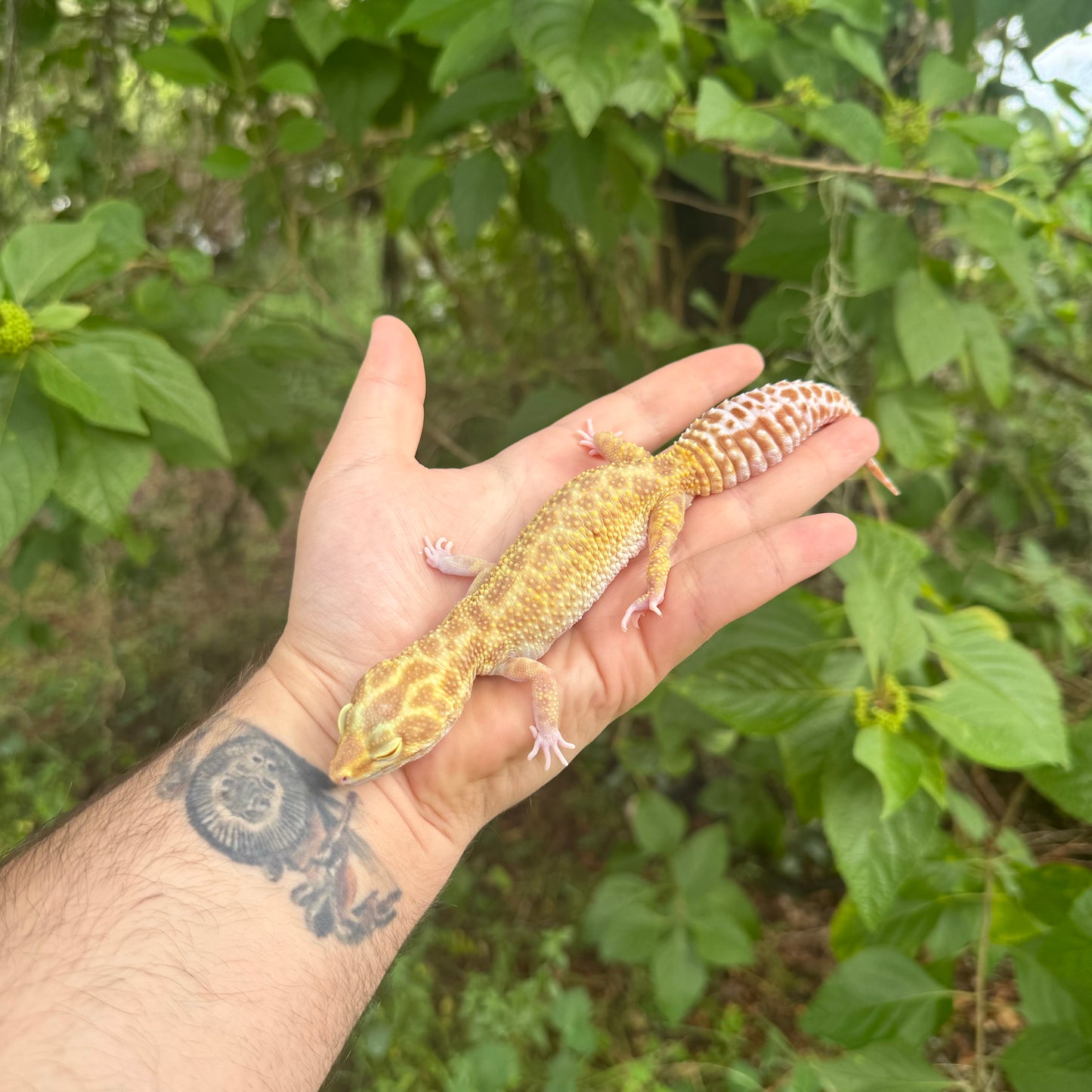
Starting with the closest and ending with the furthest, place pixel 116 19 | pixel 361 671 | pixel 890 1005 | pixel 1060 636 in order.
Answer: pixel 890 1005, pixel 361 671, pixel 1060 636, pixel 116 19

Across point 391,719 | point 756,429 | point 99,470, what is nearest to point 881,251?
point 756,429

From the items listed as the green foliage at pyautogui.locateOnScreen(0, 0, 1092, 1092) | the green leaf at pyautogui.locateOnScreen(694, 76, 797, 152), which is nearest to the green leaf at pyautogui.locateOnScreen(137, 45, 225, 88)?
the green foliage at pyautogui.locateOnScreen(0, 0, 1092, 1092)

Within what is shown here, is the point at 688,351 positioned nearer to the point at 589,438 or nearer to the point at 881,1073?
the point at 589,438

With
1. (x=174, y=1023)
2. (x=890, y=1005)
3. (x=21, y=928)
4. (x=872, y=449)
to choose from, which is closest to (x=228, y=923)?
(x=174, y=1023)

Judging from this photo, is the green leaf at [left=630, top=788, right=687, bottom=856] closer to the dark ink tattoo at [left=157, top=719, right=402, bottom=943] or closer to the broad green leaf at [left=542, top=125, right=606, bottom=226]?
the dark ink tattoo at [left=157, top=719, right=402, bottom=943]

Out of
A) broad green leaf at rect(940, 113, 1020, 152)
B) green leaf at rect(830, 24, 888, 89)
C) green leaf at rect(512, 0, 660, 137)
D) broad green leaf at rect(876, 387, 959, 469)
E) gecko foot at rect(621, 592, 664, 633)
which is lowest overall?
broad green leaf at rect(876, 387, 959, 469)

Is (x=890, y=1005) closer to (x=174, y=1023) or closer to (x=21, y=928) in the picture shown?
(x=174, y=1023)
